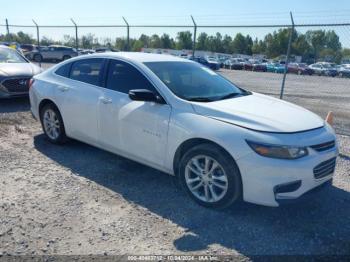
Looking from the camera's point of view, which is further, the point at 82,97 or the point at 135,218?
the point at 82,97

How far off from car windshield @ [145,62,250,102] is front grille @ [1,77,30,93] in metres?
A: 5.34

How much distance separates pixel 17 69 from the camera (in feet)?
28.8

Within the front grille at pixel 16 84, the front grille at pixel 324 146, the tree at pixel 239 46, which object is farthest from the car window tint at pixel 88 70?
the tree at pixel 239 46

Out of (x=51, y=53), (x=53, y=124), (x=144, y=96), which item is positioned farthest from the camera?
(x=51, y=53)

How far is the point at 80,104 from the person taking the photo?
4.89m

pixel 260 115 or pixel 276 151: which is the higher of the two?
pixel 260 115

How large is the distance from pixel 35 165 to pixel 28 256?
86.2 inches

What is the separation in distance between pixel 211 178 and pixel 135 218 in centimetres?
91

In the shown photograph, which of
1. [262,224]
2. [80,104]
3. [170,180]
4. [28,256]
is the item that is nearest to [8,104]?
[80,104]

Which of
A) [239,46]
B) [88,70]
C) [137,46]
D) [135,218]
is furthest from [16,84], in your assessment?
[239,46]

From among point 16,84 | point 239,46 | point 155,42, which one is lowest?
point 16,84

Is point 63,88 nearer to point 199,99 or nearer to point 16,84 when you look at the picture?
point 199,99

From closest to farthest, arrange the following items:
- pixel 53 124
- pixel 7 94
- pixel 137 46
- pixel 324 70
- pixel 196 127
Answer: pixel 196 127 < pixel 53 124 < pixel 7 94 < pixel 324 70 < pixel 137 46

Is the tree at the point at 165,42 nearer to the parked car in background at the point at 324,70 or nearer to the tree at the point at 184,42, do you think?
the tree at the point at 184,42
